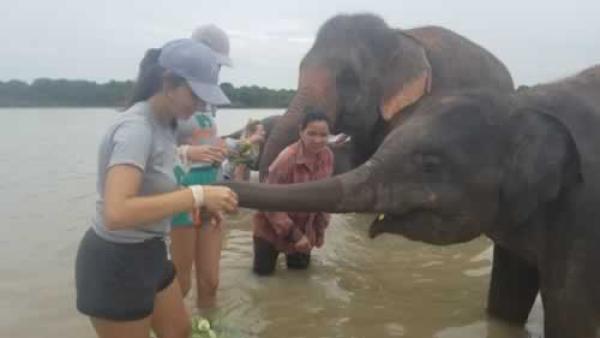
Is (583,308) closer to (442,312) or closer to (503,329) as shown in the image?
(503,329)

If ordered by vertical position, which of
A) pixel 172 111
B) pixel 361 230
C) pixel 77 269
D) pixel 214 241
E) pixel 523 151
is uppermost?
pixel 172 111

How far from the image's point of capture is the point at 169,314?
375 cm

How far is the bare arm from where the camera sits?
292 cm

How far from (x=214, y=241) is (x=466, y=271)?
2.72m

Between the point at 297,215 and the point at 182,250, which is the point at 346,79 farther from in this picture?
the point at 182,250

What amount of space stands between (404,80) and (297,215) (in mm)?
1468

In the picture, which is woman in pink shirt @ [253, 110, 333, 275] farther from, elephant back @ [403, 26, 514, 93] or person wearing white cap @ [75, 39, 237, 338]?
person wearing white cap @ [75, 39, 237, 338]

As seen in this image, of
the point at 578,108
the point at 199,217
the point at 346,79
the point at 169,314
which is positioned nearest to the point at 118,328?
the point at 169,314

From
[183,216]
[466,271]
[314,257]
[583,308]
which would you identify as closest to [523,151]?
[583,308]

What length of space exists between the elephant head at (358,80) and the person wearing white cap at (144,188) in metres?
3.19

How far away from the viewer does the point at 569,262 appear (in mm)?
4066

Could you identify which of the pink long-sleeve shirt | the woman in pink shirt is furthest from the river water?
the pink long-sleeve shirt

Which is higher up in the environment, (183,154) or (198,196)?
(198,196)

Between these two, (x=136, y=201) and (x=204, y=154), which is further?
(x=204, y=154)
